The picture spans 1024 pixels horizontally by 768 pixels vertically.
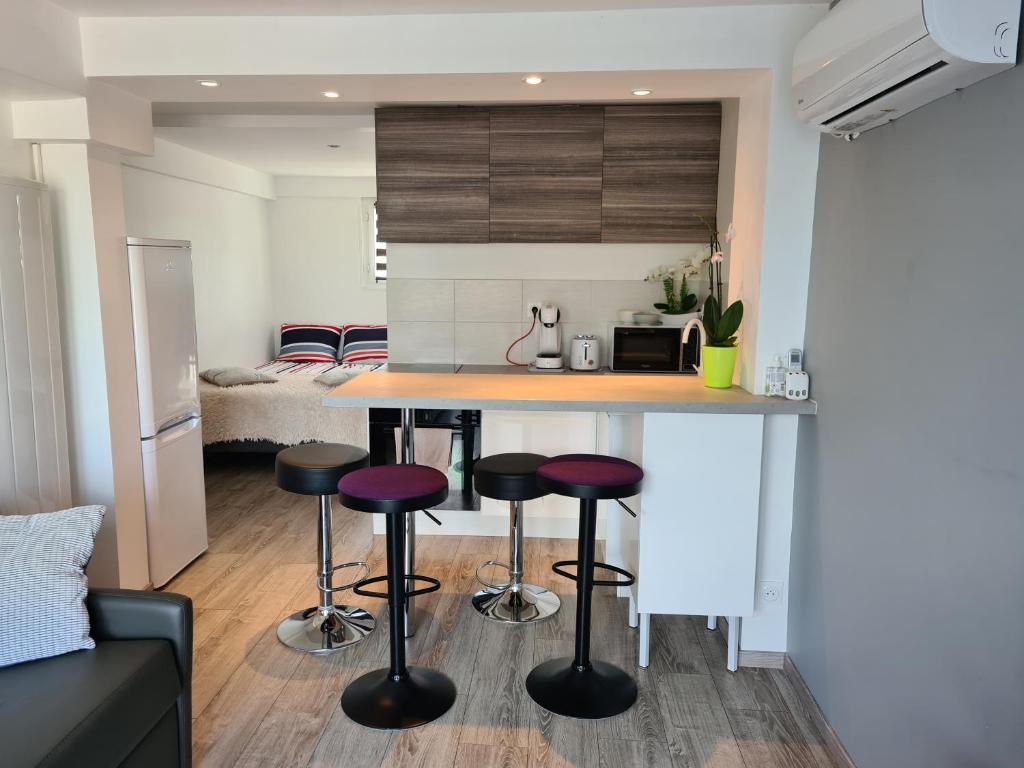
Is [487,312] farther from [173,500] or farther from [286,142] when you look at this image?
[286,142]

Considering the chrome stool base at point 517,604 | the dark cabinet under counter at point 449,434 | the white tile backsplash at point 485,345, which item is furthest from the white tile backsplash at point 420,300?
the chrome stool base at point 517,604

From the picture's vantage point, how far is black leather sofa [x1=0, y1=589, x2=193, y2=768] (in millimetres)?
1589

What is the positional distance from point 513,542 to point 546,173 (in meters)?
1.99

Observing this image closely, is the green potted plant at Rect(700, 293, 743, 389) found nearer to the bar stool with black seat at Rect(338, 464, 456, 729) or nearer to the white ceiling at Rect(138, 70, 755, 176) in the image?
the white ceiling at Rect(138, 70, 755, 176)

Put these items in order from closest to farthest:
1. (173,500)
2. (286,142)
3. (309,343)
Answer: (173,500) < (286,142) < (309,343)

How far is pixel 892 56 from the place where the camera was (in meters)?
1.64

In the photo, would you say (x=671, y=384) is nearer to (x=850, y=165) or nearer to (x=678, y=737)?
(x=850, y=165)

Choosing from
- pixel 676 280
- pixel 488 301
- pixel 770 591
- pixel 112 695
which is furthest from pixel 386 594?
pixel 676 280

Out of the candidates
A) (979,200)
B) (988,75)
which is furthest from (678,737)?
(988,75)

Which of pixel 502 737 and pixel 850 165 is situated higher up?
pixel 850 165

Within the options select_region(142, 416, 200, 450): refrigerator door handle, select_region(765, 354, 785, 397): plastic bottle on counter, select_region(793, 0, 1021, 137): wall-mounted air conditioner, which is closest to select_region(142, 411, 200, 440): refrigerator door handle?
select_region(142, 416, 200, 450): refrigerator door handle

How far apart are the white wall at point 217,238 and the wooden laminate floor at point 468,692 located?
277 cm

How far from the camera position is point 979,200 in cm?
159

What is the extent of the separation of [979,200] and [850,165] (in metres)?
0.73
